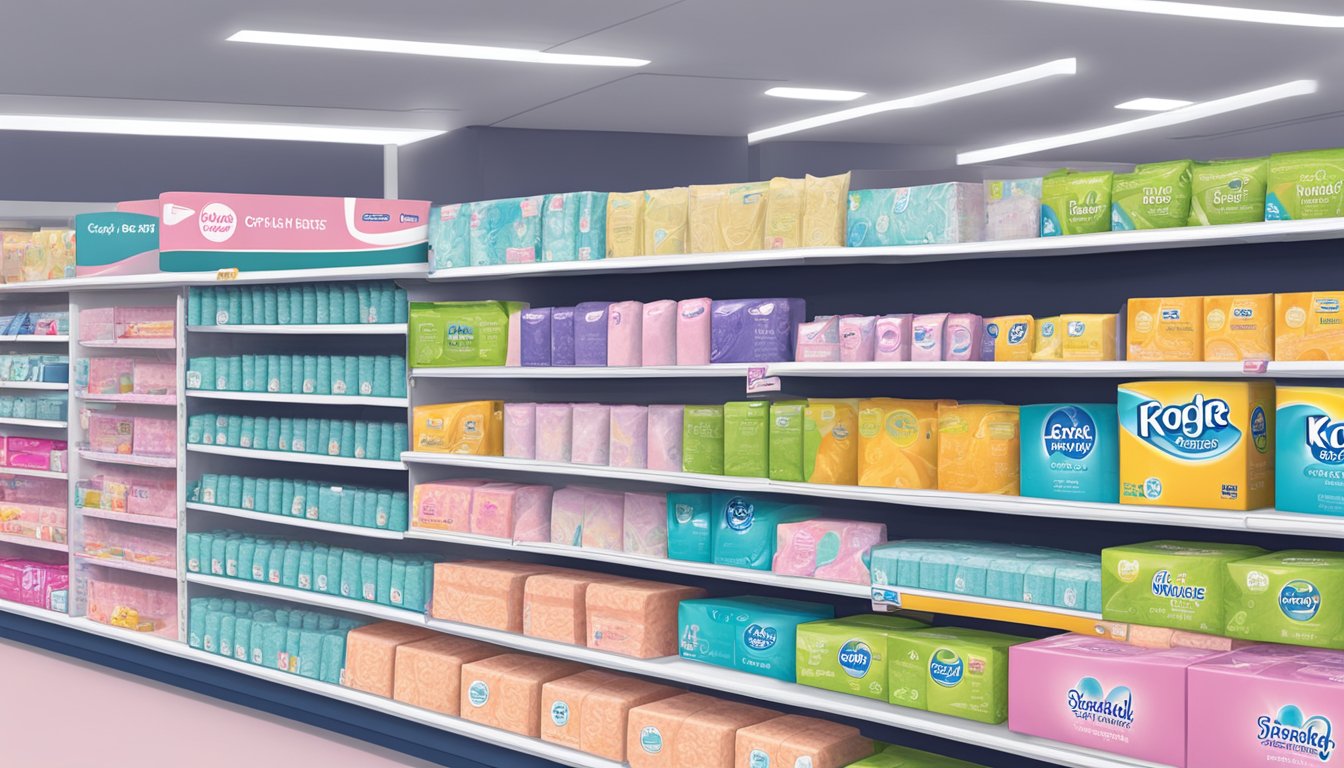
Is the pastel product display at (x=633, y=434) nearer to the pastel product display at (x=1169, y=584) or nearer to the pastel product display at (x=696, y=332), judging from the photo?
the pastel product display at (x=696, y=332)

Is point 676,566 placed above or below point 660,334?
below

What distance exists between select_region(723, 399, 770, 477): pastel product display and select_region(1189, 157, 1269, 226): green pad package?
4.86ft

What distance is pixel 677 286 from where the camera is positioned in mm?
5012

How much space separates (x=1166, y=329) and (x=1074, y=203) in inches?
17.9

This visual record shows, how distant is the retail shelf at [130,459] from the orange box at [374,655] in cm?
161

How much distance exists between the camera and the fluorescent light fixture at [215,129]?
10320 mm

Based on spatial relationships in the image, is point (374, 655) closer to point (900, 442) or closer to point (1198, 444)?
point (900, 442)

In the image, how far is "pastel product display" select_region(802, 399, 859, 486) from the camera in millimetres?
4105

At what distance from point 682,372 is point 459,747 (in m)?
1.84

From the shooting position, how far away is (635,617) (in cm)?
462

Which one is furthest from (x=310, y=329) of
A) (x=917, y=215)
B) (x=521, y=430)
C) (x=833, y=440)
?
(x=917, y=215)

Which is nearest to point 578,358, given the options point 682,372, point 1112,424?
point 682,372

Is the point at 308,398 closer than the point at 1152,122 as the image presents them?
Yes

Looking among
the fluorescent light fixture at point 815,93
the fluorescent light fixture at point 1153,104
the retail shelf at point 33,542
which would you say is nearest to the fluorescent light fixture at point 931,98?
the fluorescent light fixture at point 815,93
